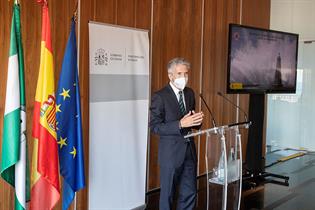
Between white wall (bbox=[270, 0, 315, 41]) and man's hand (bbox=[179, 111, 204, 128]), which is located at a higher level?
white wall (bbox=[270, 0, 315, 41])

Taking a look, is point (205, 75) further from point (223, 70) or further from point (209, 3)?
point (209, 3)

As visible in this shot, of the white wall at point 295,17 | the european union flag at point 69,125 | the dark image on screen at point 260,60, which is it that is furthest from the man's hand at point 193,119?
the white wall at point 295,17

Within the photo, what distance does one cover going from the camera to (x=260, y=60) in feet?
17.0

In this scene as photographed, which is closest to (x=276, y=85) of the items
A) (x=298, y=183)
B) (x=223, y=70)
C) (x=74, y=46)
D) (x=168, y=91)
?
(x=223, y=70)

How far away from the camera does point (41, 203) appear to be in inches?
114

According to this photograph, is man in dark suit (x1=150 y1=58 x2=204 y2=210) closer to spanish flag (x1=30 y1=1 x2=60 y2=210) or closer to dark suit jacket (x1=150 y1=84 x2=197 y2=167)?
dark suit jacket (x1=150 y1=84 x2=197 y2=167)

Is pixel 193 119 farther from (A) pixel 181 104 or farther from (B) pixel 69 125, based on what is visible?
(B) pixel 69 125

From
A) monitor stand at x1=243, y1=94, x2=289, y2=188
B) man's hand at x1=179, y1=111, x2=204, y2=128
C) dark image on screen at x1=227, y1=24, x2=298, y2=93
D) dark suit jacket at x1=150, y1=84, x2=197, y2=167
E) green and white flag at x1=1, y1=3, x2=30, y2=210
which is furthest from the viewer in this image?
monitor stand at x1=243, y1=94, x2=289, y2=188

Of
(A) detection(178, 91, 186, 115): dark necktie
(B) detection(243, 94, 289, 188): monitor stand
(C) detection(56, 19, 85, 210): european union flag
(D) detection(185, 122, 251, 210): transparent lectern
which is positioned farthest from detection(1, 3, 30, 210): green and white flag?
(B) detection(243, 94, 289, 188): monitor stand

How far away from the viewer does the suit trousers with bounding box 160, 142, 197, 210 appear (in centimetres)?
333

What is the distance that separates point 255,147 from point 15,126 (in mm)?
3628

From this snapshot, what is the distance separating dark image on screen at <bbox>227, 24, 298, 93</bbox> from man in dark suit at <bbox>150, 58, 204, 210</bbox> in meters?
1.59

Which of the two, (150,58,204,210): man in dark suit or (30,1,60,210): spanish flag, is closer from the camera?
(30,1,60,210): spanish flag

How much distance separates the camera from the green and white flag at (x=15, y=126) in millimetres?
2648
